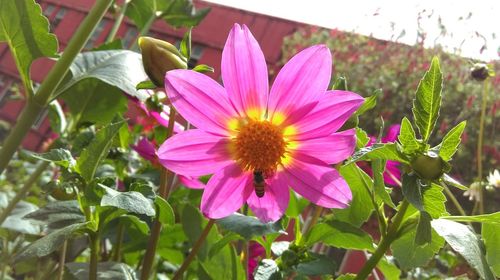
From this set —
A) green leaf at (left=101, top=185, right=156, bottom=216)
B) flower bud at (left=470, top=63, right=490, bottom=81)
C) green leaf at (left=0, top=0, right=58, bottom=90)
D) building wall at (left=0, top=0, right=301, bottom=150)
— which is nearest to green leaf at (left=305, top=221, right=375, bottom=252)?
green leaf at (left=101, top=185, right=156, bottom=216)

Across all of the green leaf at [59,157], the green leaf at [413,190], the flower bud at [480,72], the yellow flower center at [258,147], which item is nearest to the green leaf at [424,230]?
the green leaf at [413,190]

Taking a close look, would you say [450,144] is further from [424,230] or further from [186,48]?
[186,48]

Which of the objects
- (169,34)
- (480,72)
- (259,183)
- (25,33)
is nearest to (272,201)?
(259,183)

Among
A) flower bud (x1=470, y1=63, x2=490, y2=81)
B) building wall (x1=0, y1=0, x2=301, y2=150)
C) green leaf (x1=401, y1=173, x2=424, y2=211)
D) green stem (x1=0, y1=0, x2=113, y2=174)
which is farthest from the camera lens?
building wall (x1=0, y1=0, x2=301, y2=150)

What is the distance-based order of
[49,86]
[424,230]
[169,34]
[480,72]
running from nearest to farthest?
[424,230]
[49,86]
[480,72]
[169,34]

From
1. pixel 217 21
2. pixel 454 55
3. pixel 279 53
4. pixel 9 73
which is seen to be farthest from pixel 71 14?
pixel 454 55

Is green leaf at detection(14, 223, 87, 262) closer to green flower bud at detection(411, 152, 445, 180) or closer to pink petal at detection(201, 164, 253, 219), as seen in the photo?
pink petal at detection(201, 164, 253, 219)
